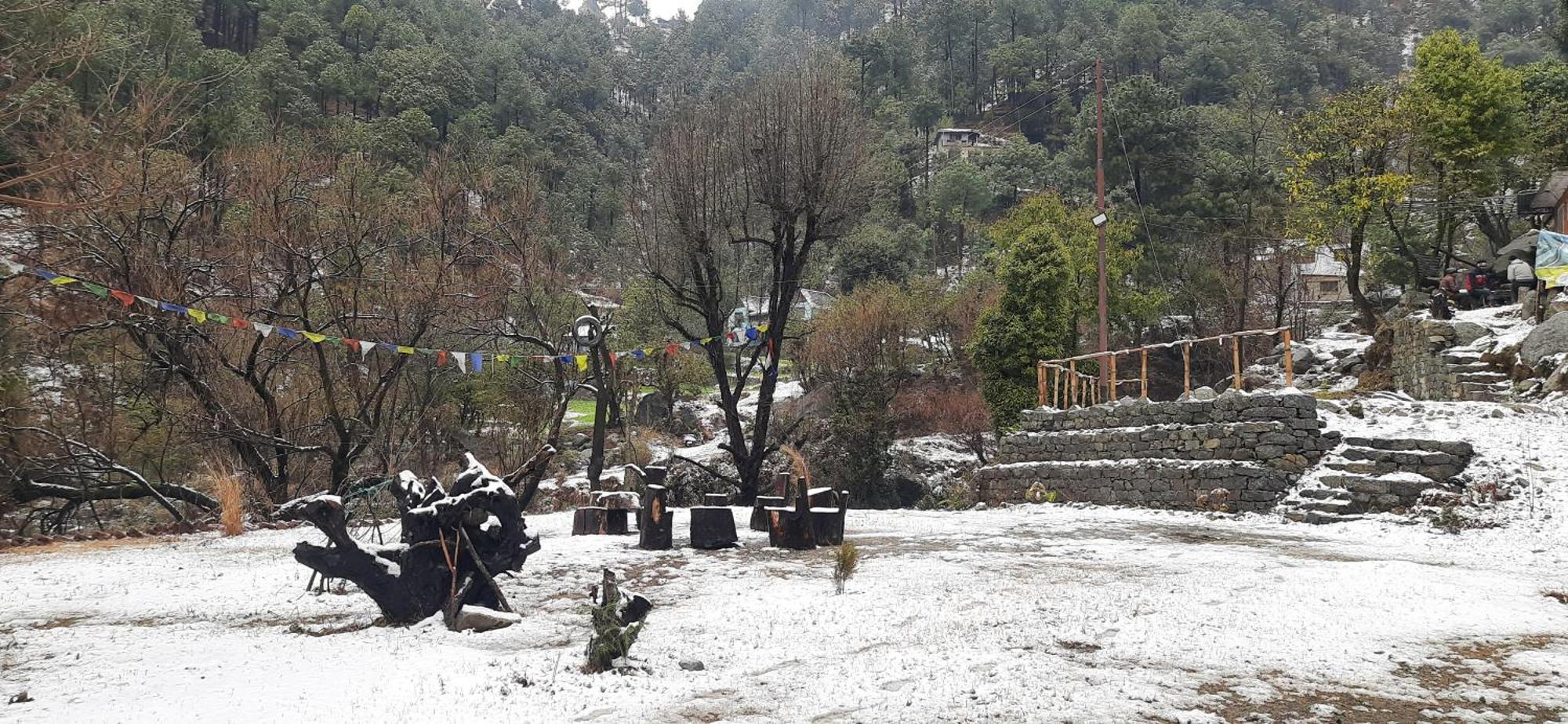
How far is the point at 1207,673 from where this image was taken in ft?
15.1

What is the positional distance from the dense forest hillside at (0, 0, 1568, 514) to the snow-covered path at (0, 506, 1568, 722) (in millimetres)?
2414

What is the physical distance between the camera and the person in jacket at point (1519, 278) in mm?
17922

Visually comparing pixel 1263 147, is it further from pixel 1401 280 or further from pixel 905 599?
pixel 905 599

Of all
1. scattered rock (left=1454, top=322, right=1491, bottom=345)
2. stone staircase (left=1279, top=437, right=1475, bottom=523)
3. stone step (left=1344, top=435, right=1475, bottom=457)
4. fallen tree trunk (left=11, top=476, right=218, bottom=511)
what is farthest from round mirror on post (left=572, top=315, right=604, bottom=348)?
scattered rock (left=1454, top=322, right=1491, bottom=345)

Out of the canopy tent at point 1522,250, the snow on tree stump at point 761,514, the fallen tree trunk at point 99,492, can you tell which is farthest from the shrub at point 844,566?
the canopy tent at point 1522,250

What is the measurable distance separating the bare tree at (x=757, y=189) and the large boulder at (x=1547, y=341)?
10806mm

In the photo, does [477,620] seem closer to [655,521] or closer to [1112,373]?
[655,521]

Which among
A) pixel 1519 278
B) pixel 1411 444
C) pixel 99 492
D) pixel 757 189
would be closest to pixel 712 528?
pixel 1411 444

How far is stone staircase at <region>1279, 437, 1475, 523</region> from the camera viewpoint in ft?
33.9

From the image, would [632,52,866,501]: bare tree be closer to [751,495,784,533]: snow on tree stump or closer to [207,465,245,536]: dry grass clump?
[751,495,784,533]: snow on tree stump

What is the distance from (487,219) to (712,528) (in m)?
11.6

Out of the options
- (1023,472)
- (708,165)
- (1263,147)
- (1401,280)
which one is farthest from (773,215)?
(1263,147)

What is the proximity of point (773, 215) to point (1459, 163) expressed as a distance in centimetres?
1937

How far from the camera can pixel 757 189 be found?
1667 cm
